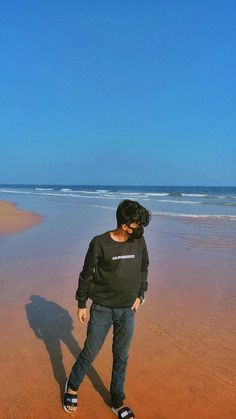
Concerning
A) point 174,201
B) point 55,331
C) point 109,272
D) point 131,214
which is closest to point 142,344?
point 55,331

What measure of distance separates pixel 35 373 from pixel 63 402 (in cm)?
57

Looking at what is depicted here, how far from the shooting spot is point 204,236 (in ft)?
39.9

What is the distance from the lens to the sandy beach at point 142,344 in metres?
3.36

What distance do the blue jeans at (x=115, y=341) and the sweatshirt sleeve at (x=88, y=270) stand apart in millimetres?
126

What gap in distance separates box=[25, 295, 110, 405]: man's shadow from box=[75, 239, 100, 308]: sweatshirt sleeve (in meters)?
1.01

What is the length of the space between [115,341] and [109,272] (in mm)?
620

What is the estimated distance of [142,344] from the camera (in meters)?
4.38

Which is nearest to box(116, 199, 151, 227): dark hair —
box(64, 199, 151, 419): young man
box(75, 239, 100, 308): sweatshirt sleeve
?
box(64, 199, 151, 419): young man

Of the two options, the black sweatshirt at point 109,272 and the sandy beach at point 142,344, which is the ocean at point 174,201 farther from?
the black sweatshirt at point 109,272

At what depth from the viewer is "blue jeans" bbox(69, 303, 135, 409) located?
3.18 meters

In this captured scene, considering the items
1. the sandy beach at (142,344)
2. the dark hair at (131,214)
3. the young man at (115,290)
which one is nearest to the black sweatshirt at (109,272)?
the young man at (115,290)

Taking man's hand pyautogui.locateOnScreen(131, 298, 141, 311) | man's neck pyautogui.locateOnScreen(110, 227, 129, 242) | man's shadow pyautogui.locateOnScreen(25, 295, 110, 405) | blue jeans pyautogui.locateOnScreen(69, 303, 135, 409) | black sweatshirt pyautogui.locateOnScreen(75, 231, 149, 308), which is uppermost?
man's neck pyautogui.locateOnScreen(110, 227, 129, 242)

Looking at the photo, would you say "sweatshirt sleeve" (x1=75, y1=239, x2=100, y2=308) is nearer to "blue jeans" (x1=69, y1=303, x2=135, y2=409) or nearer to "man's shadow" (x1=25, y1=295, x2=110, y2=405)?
"blue jeans" (x1=69, y1=303, x2=135, y2=409)

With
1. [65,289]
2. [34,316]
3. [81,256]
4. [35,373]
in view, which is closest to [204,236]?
[81,256]
